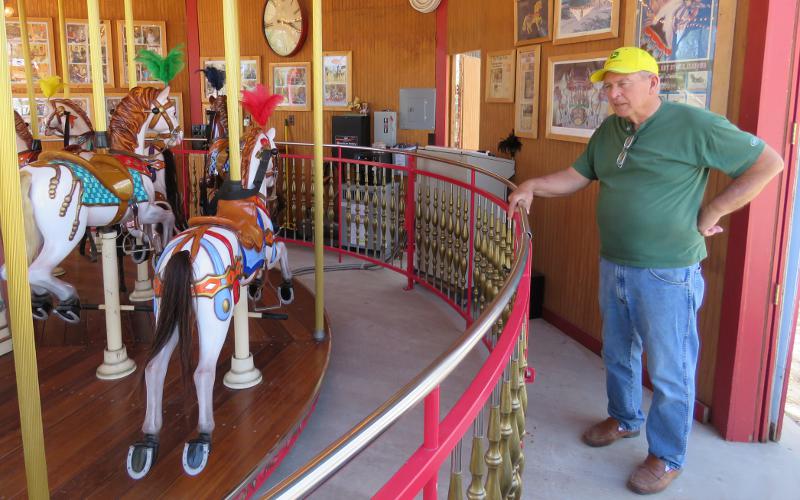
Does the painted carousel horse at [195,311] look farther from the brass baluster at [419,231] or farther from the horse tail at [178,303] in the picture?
the brass baluster at [419,231]

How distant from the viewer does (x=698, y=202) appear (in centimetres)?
277

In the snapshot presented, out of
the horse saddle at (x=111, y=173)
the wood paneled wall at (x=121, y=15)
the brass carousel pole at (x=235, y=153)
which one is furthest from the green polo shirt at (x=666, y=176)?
the wood paneled wall at (x=121, y=15)

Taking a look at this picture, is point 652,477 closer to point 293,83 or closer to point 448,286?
point 448,286

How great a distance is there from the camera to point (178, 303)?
106 inches

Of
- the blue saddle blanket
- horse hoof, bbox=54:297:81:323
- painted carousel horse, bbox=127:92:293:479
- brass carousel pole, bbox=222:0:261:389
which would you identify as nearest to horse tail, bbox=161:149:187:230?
the blue saddle blanket

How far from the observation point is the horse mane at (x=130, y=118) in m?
4.49

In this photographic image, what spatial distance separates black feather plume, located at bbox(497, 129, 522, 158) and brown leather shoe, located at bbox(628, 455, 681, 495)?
10.6ft

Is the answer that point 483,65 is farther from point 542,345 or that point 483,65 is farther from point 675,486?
point 675,486

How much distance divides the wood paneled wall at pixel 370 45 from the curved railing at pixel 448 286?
1324 millimetres

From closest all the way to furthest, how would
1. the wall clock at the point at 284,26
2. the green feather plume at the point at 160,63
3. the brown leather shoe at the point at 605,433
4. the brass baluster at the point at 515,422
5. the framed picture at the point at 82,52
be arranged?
the brass baluster at the point at 515,422, the brown leather shoe at the point at 605,433, the green feather plume at the point at 160,63, the wall clock at the point at 284,26, the framed picture at the point at 82,52

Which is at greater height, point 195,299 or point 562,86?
point 562,86

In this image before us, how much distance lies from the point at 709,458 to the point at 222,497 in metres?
2.33

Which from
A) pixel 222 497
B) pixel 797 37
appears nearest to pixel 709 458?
pixel 797 37

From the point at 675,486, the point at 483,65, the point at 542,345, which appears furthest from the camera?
the point at 483,65
